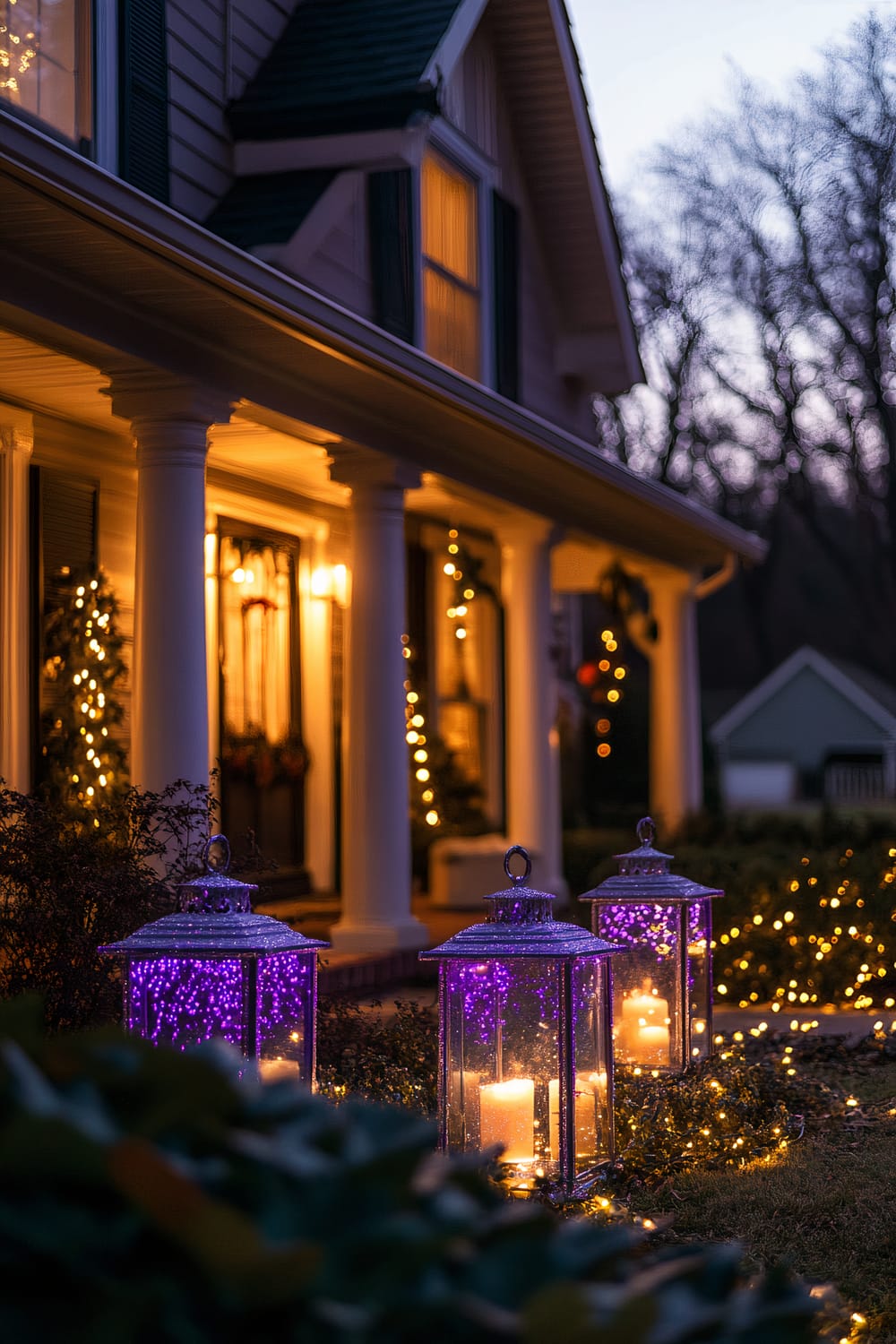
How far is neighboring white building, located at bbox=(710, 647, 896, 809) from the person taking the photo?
4431cm

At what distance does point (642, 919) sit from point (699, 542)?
8.77 meters

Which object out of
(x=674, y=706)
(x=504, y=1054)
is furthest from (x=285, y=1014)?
(x=674, y=706)

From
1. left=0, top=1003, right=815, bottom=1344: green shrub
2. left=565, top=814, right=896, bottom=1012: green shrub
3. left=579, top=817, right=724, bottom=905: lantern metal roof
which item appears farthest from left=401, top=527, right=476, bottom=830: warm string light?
left=0, top=1003, right=815, bottom=1344: green shrub

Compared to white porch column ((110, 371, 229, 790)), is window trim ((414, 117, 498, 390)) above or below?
above

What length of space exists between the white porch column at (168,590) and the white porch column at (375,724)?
1926mm

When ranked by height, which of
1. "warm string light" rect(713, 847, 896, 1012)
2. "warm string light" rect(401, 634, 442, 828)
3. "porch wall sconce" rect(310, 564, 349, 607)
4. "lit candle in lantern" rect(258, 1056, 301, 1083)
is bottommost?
"warm string light" rect(713, 847, 896, 1012)

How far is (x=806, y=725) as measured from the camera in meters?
45.5

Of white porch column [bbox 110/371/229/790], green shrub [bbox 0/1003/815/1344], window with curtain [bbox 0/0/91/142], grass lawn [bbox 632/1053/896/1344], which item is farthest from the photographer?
window with curtain [bbox 0/0/91/142]

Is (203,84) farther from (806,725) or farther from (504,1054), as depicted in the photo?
(806,725)

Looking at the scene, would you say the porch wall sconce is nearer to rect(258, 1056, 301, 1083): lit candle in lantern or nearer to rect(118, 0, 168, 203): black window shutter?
rect(118, 0, 168, 203): black window shutter

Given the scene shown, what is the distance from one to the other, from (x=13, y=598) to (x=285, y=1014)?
4606mm

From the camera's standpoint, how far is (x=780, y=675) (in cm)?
4462

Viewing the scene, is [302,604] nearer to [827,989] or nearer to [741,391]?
[827,989]

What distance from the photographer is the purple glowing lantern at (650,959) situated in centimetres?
624
